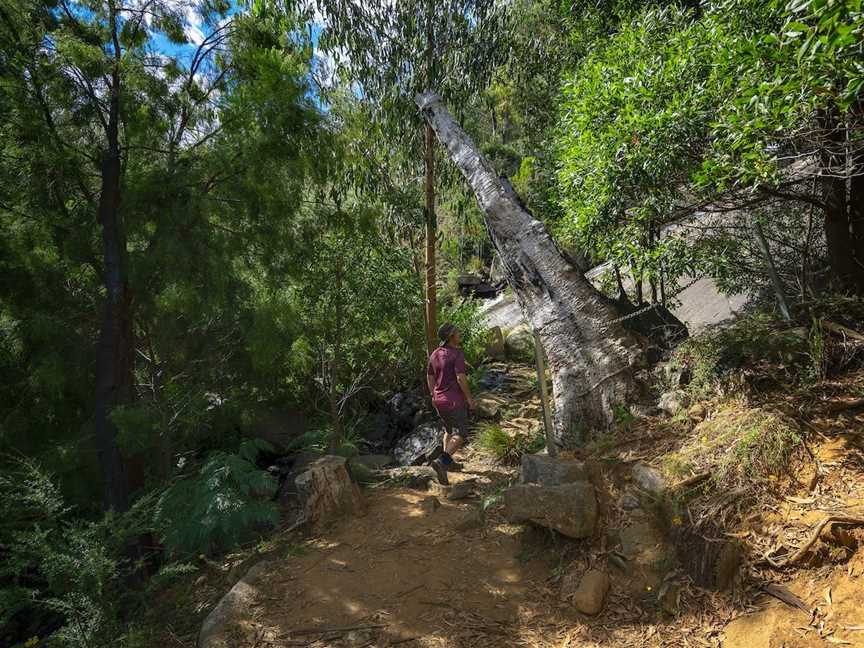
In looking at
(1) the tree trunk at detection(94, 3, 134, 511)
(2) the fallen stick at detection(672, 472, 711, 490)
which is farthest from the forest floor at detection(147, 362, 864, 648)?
(1) the tree trunk at detection(94, 3, 134, 511)

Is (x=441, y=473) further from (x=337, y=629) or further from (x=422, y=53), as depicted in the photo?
(x=422, y=53)

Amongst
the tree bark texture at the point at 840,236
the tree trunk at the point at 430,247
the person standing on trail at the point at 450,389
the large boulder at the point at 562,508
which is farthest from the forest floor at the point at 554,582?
the tree trunk at the point at 430,247

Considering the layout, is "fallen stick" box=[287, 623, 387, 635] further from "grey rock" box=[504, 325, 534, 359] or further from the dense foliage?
"grey rock" box=[504, 325, 534, 359]

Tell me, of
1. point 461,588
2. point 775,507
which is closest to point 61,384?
point 461,588

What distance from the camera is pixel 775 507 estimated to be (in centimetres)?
278

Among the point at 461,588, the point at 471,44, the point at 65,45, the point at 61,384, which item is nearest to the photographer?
the point at 461,588

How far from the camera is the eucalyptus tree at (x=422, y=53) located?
321 inches

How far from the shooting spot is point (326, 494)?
182 inches

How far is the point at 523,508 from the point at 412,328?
5344mm

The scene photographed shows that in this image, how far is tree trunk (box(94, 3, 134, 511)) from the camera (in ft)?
20.3

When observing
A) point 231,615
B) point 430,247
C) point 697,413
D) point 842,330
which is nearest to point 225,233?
point 430,247

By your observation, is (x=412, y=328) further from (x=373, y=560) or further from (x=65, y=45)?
(x=65, y=45)

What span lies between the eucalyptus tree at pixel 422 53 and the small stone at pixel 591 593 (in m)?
5.79

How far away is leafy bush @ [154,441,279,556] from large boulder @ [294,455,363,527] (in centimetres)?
29
